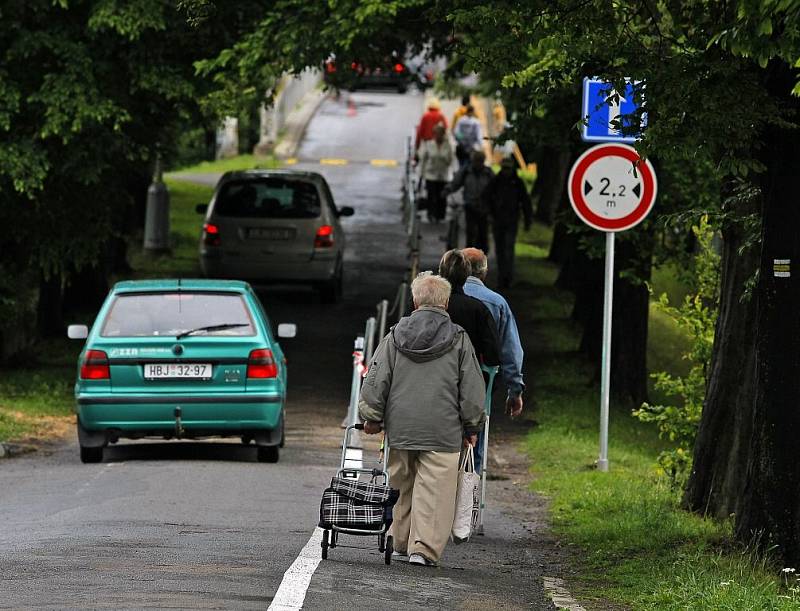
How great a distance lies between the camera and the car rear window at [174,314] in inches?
597

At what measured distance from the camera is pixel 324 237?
26.5 m

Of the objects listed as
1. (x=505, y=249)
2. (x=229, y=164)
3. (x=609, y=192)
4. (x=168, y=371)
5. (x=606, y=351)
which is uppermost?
(x=609, y=192)

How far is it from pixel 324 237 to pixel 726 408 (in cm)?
1413

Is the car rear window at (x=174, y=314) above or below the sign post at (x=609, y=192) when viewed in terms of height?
below

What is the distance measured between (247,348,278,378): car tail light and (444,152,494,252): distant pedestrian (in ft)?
44.5

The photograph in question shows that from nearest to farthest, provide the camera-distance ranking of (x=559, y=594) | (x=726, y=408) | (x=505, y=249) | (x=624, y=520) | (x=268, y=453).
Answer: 1. (x=559, y=594)
2. (x=624, y=520)
3. (x=726, y=408)
4. (x=268, y=453)
5. (x=505, y=249)

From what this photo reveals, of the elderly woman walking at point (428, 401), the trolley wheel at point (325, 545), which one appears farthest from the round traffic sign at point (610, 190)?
the trolley wheel at point (325, 545)

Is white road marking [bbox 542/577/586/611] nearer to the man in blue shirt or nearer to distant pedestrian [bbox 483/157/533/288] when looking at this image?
the man in blue shirt

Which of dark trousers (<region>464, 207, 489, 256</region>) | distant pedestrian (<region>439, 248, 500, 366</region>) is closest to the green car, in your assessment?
distant pedestrian (<region>439, 248, 500, 366</region>)

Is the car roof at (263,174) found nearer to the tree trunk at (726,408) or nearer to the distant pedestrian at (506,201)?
the distant pedestrian at (506,201)

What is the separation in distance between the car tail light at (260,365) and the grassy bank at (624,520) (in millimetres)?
2489

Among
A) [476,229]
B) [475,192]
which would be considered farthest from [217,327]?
[476,229]

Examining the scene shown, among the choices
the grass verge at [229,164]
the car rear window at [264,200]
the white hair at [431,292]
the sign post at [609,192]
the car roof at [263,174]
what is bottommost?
the grass verge at [229,164]

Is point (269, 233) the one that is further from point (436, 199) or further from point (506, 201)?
point (436, 199)
